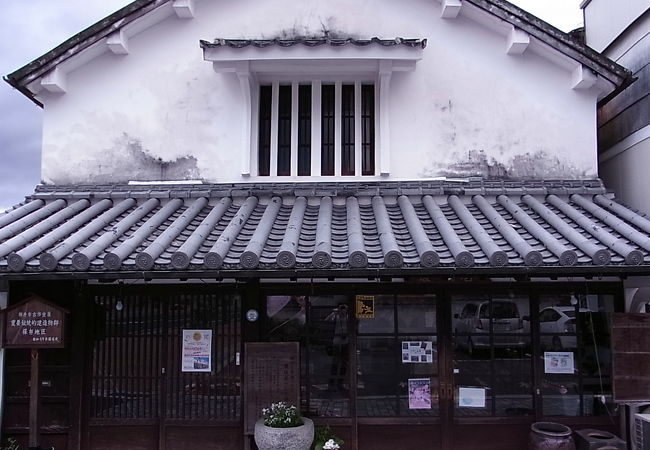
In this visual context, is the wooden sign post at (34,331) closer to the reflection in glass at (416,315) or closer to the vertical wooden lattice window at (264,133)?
the vertical wooden lattice window at (264,133)

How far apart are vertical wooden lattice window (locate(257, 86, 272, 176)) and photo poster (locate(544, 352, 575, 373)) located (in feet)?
20.0

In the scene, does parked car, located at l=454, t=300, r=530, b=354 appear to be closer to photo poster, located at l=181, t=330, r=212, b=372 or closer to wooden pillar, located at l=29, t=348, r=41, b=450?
photo poster, located at l=181, t=330, r=212, b=372

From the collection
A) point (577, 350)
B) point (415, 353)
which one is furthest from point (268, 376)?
point (577, 350)

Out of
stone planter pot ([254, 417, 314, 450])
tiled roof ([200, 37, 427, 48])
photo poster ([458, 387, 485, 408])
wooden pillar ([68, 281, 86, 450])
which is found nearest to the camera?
stone planter pot ([254, 417, 314, 450])

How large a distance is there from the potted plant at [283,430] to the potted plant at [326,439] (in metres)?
0.27

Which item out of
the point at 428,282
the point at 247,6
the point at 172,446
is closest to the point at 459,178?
the point at 428,282

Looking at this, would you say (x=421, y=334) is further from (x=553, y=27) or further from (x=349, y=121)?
(x=553, y=27)

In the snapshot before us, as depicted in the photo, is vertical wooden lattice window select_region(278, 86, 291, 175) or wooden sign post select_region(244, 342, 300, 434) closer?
wooden sign post select_region(244, 342, 300, 434)

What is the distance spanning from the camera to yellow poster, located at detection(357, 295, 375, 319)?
9305mm

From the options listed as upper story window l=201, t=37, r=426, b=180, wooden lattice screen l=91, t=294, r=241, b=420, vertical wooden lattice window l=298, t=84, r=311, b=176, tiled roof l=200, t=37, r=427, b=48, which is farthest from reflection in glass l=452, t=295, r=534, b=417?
tiled roof l=200, t=37, r=427, b=48

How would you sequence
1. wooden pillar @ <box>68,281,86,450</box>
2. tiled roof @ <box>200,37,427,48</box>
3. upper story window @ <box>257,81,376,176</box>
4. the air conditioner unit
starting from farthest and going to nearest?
1. upper story window @ <box>257,81,376,176</box>
2. tiled roof @ <box>200,37,427,48</box>
3. wooden pillar @ <box>68,281,86,450</box>
4. the air conditioner unit

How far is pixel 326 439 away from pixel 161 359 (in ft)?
10.3

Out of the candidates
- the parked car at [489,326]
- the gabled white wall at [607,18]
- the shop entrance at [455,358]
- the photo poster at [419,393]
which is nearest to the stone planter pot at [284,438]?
the shop entrance at [455,358]

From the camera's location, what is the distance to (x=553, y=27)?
9.76 m
